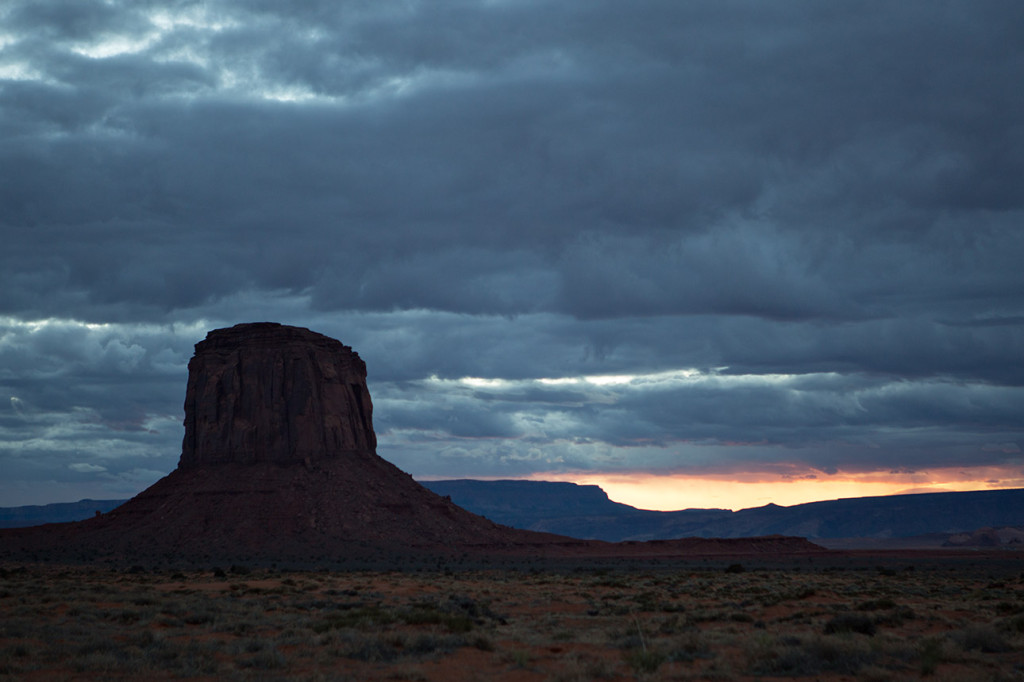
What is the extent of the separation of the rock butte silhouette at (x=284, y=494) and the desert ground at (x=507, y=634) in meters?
50.2

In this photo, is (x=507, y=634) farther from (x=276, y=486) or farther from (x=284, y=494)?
(x=276, y=486)

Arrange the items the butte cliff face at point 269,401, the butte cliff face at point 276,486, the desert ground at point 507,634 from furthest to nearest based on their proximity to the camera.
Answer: the butte cliff face at point 269,401 < the butte cliff face at point 276,486 < the desert ground at point 507,634

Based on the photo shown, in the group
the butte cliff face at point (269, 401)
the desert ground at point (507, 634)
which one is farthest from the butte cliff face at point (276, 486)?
the desert ground at point (507, 634)

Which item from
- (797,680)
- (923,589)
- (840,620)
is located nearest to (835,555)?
(923,589)

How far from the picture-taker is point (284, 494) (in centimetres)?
10256

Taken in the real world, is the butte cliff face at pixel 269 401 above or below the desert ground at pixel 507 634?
above

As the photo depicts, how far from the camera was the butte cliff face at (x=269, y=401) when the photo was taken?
11138 centimetres

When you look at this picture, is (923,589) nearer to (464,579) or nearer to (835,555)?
(464,579)

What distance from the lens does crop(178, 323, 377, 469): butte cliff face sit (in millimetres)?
111375

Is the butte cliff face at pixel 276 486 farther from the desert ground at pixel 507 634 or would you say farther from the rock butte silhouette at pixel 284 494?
the desert ground at pixel 507 634

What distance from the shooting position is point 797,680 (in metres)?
18.5

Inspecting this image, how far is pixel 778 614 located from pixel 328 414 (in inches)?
3482

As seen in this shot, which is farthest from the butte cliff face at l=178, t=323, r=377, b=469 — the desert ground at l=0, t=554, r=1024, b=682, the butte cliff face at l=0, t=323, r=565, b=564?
the desert ground at l=0, t=554, r=1024, b=682

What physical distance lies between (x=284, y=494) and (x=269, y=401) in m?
14.7
